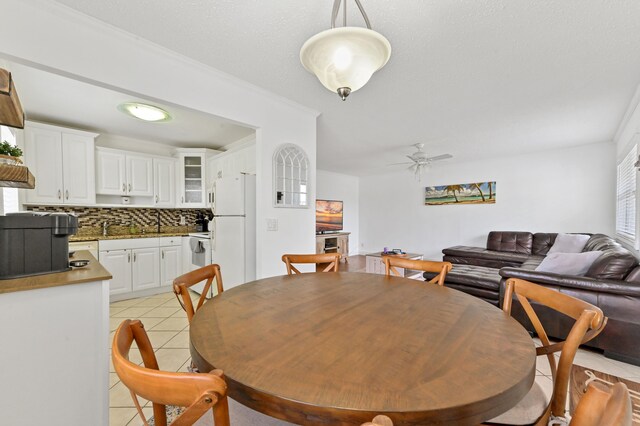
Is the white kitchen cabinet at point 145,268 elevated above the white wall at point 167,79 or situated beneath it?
situated beneath

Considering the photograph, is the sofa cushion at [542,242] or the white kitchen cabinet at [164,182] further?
the sofa cushion at [542,242]

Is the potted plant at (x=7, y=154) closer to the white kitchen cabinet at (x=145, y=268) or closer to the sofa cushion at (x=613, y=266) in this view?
the white kitchen cabinet at (x=145, y=268)

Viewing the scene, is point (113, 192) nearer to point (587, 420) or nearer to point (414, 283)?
point (414, 283)

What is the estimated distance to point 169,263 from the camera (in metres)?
3.88

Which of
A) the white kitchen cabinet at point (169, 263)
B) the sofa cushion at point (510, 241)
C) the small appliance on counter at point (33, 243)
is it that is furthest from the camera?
the sofa cushion at point (510, 241)

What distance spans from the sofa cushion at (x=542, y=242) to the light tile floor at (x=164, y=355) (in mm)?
2780

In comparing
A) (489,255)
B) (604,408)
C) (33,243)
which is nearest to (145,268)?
(33,243)

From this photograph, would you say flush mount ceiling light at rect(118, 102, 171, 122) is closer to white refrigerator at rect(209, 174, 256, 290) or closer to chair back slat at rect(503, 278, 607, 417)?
white refrigerator at rect(209, 174, 256, 290)

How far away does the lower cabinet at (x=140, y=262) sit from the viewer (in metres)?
3.40

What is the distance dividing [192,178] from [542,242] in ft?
20.1

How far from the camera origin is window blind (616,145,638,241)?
3061 millimetres

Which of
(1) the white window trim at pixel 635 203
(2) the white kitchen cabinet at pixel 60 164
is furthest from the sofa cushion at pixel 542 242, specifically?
(2) the white kitchen cabinet at pixel 60 164

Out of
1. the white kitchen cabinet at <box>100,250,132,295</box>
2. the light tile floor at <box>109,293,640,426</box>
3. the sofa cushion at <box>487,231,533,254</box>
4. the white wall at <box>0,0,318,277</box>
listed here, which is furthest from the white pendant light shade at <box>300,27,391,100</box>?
the sofa cushion at <box>487,231,533,254</box>

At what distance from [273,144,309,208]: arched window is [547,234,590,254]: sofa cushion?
150 inches
